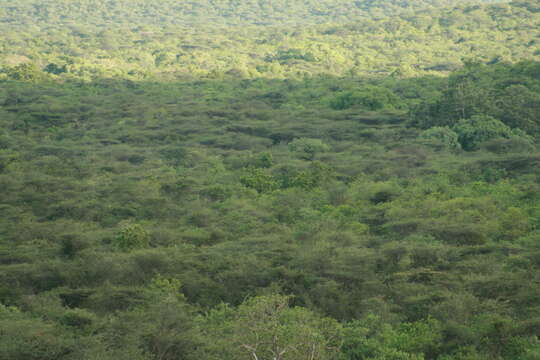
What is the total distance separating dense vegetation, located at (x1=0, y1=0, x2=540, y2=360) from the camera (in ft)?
41.9

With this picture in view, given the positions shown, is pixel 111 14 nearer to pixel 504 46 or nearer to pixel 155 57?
pixel 155 57

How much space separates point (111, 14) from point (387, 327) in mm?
150550

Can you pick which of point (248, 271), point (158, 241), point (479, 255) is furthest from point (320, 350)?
point (158, 241)

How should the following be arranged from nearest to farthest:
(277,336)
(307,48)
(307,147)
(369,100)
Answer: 1. (277,336)
2. (307,147)
3. (369,100)
4. (307,48)

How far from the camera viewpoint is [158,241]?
65.9 ft

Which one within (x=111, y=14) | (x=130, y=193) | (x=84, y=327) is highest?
(x=84, y=327)

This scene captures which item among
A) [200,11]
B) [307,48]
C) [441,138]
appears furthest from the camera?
[200,11]

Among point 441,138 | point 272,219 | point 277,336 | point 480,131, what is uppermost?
point 277,336

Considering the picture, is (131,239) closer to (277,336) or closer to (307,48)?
(277,336)

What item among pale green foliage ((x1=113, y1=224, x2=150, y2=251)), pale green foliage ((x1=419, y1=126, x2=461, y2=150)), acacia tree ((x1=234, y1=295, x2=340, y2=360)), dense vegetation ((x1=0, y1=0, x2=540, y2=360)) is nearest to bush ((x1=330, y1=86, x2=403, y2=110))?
dense vegetation ((x1=0, y1=0, x2=540, y2=360))

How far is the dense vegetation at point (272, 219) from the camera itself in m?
12.8

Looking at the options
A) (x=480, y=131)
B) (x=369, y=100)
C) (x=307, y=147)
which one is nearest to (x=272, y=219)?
(x=307, y=147)

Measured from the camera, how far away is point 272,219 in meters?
22.9

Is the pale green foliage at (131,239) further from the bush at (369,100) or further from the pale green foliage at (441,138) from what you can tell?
the bush at (369,100)
